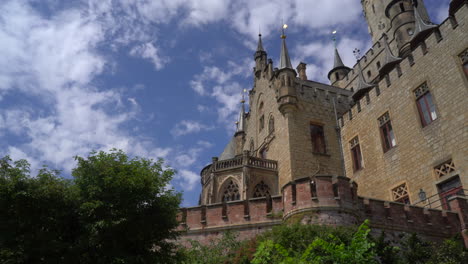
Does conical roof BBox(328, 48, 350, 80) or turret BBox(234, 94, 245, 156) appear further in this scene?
conical roof BBox(328, 48, 350, 80)

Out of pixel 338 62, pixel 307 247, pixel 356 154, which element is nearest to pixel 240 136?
pixel 356 154

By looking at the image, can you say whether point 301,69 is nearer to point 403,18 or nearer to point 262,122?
point 262,122

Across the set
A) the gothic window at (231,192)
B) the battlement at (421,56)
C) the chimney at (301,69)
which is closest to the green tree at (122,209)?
the gothic window at (231,192)

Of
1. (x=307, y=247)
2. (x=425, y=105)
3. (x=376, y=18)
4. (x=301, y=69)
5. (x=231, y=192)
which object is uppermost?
(x=376, y=18)

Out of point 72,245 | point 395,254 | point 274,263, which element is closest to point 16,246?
point 72,245

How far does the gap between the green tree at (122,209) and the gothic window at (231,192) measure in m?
12.4

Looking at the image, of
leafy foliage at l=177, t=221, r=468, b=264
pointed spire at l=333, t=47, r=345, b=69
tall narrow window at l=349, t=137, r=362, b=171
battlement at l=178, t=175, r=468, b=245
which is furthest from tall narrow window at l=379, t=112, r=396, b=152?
pointed spire at l=333, t=47, r=345, b=69

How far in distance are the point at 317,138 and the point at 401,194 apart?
808 cm

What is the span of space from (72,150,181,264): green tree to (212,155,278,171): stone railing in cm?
1284

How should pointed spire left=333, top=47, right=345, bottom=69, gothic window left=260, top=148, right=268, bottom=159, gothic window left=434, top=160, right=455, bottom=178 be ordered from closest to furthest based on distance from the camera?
gothic window left=434, top=160, right=455, bottom=178
gothic window left=260, top=148, right=268, bottom=159
pointed spire left=333, top=47, right=345, bottom=69

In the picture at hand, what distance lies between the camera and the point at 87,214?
381 inches

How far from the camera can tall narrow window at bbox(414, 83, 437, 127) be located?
56.2 ft

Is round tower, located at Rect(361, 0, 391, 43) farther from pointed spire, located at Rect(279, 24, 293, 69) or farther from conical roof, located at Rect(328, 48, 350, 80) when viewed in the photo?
pointed spire, located at Rect(279, 24, 293, 69)

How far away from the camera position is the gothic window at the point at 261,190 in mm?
23438
